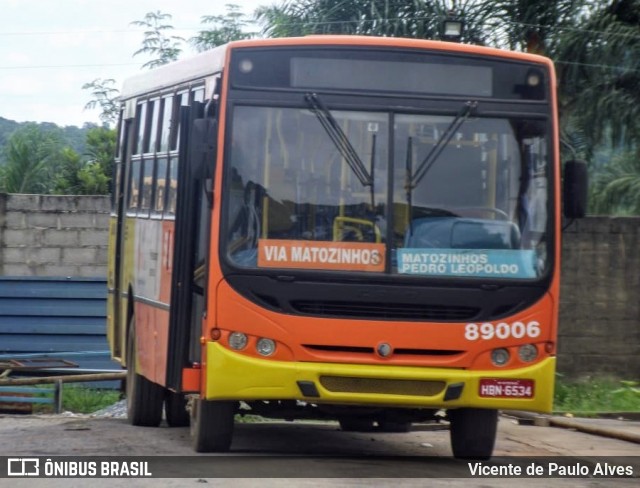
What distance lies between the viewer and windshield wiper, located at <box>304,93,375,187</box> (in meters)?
10.0

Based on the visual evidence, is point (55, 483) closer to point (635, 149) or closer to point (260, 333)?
point (260, 333)

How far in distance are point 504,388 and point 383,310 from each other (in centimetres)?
100

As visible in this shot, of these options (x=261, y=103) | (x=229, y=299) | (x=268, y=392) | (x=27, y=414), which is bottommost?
(x=27, y=414)

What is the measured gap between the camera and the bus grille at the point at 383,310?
32.7 feet

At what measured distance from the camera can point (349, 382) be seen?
9992mm

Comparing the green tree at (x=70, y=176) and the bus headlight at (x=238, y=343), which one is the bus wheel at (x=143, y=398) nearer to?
the bus headlight at (x=238, y=343)

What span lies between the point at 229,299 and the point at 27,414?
27.7 ft

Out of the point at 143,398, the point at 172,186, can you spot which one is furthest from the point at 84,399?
the point at 172,186

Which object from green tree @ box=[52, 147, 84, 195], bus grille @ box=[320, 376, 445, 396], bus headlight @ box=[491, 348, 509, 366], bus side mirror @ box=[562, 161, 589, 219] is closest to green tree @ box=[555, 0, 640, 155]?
bus side mirror @ box=[562, 161, 589, 219]

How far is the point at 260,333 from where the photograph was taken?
9930 millimetres

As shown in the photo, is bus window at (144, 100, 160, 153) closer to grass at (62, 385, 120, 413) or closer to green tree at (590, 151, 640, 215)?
grass at (62, 385, 120, 413)

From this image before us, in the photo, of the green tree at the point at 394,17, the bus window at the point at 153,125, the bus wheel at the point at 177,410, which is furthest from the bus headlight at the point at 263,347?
the green tree at the point at 394,17

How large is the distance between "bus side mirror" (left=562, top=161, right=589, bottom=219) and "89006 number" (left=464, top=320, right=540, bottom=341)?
2.83 feet

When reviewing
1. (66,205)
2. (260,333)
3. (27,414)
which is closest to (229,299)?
(260,333)
